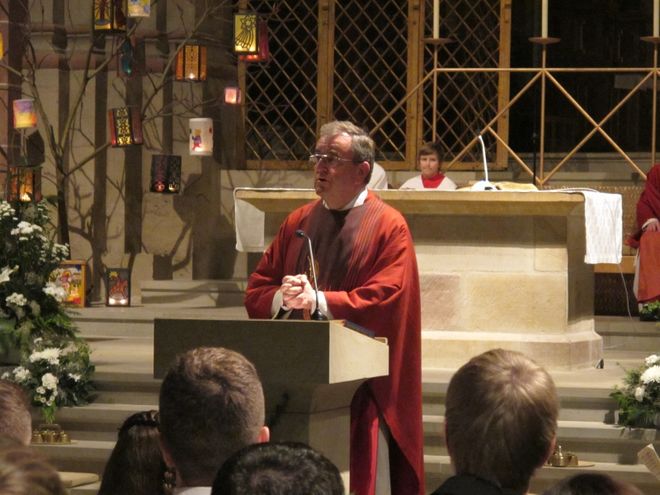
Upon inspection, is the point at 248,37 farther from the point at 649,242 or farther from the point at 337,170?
the point at 337,170

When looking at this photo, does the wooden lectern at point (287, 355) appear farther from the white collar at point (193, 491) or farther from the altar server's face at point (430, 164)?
the altar server's face at point (430, 164)

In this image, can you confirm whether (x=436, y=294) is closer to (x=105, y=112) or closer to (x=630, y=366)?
(x=630, y=366)

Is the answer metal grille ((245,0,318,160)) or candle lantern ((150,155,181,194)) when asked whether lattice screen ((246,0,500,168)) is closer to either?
metal grille ((245,0,318,160))

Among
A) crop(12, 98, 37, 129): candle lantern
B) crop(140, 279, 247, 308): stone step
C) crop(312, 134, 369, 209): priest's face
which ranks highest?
crop(12, 98, 37, 129): candle lantern

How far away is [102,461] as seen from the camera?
7.61 meters

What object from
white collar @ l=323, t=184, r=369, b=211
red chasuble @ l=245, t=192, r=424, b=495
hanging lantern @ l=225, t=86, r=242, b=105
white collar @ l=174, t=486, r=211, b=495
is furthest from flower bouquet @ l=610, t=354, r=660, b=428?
hanging lantern @ l=225, t=86, r=242, b=105

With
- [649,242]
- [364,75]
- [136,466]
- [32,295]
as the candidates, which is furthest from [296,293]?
[364,75]

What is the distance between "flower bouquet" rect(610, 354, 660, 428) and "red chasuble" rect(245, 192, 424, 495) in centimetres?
236

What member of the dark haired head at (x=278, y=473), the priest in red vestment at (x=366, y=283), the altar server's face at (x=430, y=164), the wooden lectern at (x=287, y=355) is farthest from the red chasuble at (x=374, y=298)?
the altar server's face at (x=430, y=164)

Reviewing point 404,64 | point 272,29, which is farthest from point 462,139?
point 272,29

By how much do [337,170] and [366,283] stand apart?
45 centimetres

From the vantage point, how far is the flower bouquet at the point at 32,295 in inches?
326

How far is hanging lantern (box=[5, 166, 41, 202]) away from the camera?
40.6ft

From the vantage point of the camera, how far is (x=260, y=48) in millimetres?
12641
